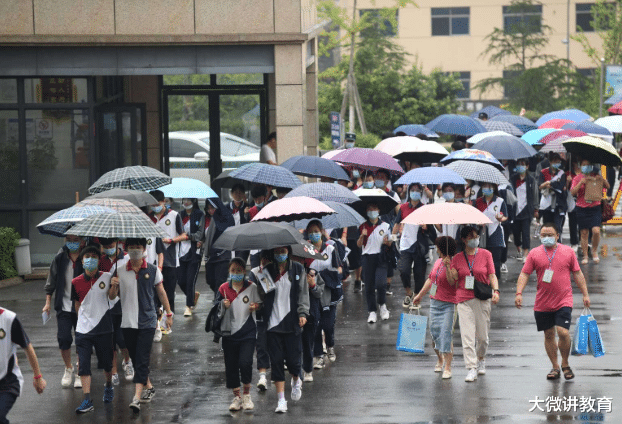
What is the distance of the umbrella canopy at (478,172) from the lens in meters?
17.1

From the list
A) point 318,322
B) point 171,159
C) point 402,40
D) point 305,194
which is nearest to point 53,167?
point 171,159

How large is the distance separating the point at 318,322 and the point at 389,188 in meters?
6.41

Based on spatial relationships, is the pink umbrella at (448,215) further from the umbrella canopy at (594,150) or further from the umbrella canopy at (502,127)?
the umbrella canopy at (502,127)

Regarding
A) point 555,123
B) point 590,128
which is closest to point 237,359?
point 590,128

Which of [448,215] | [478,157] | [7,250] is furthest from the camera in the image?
[7,250]

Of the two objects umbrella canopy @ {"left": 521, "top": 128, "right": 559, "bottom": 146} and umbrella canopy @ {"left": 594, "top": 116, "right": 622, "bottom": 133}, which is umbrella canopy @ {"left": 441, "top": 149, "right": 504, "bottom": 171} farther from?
umbrella canopy @ {"left": 594, "top": 116, "right": 622, "bottom": 133}

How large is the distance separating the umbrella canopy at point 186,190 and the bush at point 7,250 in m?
5.89

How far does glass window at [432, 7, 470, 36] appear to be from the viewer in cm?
7119

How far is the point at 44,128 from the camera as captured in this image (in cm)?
2131

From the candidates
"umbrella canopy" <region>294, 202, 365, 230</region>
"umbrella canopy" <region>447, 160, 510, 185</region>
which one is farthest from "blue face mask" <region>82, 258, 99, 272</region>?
"umbrella canopy" <region>447, 160, 510, 185</region>

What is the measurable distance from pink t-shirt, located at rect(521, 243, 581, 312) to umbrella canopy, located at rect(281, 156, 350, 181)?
5078 millimetres

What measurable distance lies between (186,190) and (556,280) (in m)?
5.40

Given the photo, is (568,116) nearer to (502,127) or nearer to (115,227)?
(502,127)

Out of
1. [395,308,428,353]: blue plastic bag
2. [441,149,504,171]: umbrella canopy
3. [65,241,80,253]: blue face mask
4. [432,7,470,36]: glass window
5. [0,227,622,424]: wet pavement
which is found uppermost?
[432,7,470,36]: glass window
